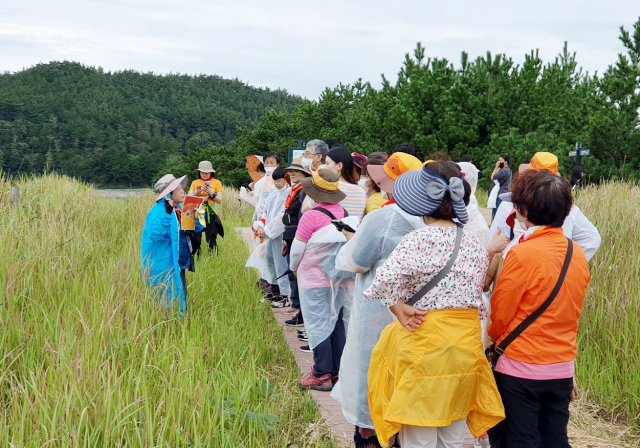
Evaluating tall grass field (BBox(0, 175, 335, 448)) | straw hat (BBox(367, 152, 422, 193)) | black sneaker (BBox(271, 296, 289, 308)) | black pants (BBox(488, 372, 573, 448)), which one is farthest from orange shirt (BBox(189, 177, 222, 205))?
black pants (BBox(488, 372, 573, 448))

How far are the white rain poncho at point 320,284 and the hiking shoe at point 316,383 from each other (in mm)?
263

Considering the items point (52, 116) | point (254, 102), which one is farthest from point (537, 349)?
point (254, 102)

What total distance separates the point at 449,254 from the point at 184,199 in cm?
358

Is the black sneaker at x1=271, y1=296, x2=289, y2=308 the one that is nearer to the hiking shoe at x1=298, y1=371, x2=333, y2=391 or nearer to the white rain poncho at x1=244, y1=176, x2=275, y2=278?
the white rain poncho at x1=244, y1=176, x2=275, y2=278

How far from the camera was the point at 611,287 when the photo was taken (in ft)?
16.4

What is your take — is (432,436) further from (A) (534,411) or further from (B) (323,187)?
(B) (323,187)

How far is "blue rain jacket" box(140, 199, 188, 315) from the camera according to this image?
494 centimetres

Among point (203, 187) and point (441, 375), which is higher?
point (203, 187)

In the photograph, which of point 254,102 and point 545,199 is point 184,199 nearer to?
point 545,199

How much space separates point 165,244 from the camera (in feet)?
16.8

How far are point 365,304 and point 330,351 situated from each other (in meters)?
1.38

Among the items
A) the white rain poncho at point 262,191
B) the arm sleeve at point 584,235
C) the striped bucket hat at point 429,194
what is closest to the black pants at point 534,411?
the striped bucket hat at point 429,194

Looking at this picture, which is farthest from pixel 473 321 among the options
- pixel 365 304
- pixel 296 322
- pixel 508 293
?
pixel 296 322

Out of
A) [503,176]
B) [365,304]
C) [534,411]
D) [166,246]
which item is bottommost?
[534,411]
